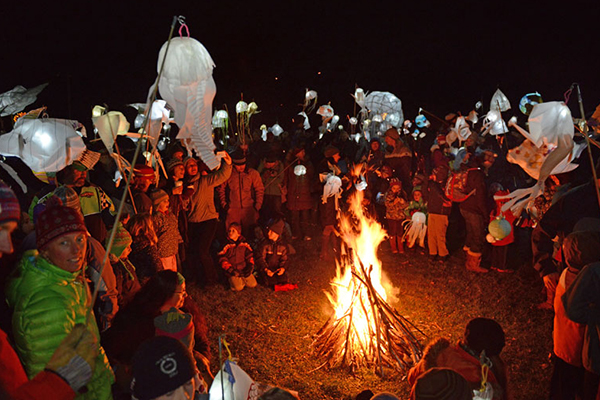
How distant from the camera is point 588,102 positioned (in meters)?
27.4

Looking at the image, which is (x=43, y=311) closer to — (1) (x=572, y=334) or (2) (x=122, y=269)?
(2) (x=122, y=269)

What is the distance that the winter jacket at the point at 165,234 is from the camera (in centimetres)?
609

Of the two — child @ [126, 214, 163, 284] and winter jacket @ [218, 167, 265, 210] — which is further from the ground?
winter jacket @ [218, 167, 265, 210]

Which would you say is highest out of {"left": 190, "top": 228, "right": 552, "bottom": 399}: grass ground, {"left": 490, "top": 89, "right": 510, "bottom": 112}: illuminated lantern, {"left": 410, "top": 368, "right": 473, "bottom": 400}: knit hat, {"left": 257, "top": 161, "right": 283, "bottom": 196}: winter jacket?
{"left": 490, "top": 89, "right": 510, "bottom": 112}: illuminated lantern

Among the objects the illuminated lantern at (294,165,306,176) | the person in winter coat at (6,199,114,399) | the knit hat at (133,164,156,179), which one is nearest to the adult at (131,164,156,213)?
the knit hat at (133,164,156,179)

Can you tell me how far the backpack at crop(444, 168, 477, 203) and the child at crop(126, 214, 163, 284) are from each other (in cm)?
548

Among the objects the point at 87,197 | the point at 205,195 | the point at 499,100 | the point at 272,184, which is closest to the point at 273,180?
the point at 272,184

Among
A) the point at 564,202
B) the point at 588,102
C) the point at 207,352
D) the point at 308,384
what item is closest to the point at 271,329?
the point at 308,384

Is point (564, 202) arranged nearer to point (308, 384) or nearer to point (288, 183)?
point (308, 384)

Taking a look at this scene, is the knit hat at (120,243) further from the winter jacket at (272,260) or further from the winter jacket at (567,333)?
A: the winter jacket at (567,333)

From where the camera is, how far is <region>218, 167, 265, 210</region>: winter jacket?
8107 millimetres

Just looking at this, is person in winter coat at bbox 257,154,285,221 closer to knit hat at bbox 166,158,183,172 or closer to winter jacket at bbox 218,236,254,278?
winter jacket at bbox 218,236,254,278

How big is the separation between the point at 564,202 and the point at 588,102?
92.9ft

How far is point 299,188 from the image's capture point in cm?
967
